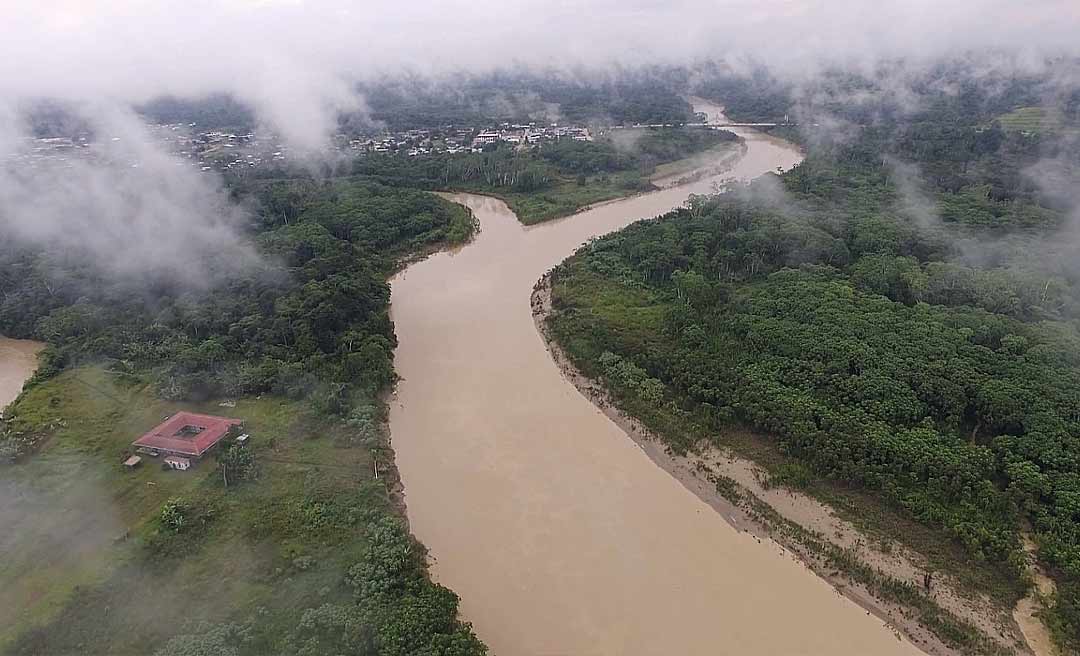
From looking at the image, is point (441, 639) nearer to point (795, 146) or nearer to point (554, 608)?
point (554, 608)

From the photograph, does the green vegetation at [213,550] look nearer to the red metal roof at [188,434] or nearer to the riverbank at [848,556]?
the red metal roof at [188,434]

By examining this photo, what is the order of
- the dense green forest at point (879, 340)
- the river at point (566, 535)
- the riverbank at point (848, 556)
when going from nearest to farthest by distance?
the riverbank at point (848, 556)
the river at point (566, 535)
the dense green forest at point (879, 340)

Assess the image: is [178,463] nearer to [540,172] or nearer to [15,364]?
[15,364]

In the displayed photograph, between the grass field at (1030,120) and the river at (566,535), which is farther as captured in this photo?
the grass field at (1030,120)

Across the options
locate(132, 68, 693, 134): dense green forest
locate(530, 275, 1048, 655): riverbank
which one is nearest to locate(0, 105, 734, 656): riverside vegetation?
locate(530, 275, 1048, 655): riverbank

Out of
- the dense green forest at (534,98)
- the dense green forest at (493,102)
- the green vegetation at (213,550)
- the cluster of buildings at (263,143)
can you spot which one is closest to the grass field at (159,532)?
the green vegetation at (213,550)

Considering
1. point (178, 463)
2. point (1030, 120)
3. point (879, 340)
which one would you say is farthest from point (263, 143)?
point (1030, 120)

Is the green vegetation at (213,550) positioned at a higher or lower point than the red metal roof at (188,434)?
lower

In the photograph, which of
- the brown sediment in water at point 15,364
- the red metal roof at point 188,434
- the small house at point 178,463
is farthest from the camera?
the brown sediment in water at point 15,364
